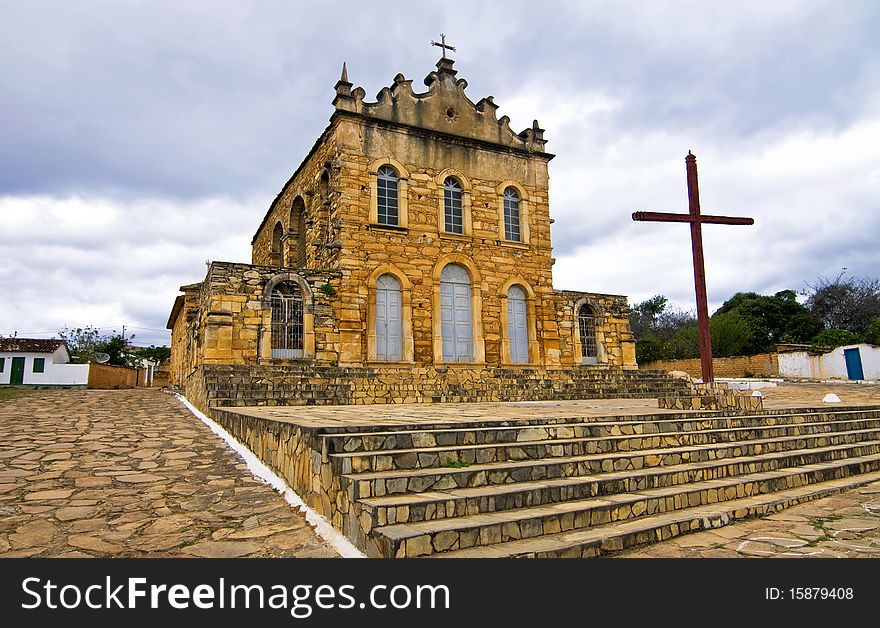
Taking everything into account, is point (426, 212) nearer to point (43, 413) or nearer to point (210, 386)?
point (210, 386)

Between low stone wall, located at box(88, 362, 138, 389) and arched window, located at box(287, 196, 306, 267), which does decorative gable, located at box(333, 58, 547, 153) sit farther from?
low stone wall, located at box(88, 362, 138, 389)

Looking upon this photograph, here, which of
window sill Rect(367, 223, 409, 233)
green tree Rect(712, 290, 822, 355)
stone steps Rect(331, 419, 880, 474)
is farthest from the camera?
green tree Rect(712, 290, 822, 355)

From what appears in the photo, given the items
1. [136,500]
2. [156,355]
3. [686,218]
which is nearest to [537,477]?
[136,500]

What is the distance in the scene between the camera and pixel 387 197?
16125 millimetres

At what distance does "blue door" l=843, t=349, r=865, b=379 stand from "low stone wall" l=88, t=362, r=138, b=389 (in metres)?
32.5

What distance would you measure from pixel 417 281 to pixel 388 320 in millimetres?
1346

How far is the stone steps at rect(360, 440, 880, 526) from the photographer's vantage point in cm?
369

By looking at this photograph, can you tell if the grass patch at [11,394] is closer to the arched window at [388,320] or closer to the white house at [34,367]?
the arched window at [388,320]

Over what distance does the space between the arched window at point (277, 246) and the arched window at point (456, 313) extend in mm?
6977

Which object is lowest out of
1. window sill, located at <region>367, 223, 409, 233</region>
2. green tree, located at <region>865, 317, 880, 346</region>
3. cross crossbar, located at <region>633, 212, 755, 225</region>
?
green tree, located at <region>865, 317, 880, 346</region>

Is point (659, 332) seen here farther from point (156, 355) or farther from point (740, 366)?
point (156, 355)

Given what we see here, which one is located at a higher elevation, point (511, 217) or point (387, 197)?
point (387, 197)

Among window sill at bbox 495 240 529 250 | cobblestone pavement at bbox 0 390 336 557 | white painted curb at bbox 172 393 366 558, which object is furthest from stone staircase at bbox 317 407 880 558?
window sill at bbox 495 240 529 250

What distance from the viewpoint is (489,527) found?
11.9 feet
